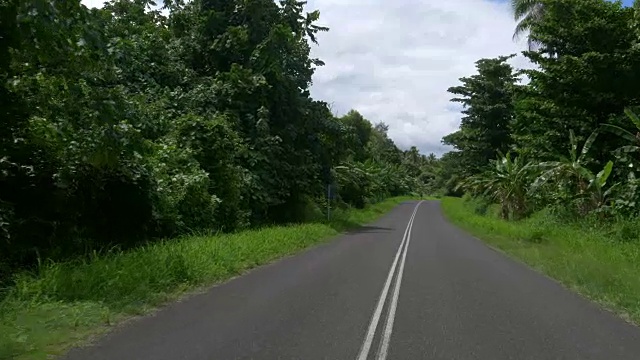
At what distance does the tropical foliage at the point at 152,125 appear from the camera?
34.3ft

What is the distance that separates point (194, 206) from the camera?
60.8ft

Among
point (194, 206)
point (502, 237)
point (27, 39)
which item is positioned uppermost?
point (27, 39)

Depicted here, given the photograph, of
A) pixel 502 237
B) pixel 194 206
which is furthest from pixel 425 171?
pixel 194 206

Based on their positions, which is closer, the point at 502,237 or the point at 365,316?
the point at 365,316

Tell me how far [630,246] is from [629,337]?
944 cm

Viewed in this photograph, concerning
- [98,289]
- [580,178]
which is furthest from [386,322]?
[580,178]

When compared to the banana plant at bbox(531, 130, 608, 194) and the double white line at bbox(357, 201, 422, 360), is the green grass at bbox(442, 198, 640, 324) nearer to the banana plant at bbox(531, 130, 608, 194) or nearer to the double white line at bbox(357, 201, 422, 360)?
the banana plant at bbox(531, 130, 608, 194)

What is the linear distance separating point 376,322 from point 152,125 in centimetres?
1045

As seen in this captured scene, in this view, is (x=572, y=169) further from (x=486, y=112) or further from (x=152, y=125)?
(x=486, y=112)

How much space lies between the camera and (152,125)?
16578mm

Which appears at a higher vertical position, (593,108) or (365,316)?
(593,108)

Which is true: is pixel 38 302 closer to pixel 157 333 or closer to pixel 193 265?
pixel 157 333

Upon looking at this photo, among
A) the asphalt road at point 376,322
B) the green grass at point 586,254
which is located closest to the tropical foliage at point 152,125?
the asphalt road at point 376,322

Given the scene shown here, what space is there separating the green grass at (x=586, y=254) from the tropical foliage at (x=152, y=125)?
365 inches
